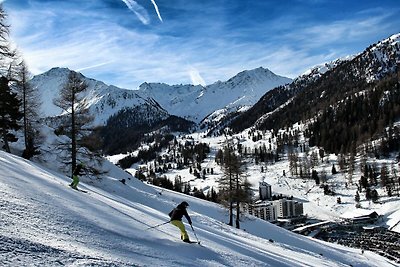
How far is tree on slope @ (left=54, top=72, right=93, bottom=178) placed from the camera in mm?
37656

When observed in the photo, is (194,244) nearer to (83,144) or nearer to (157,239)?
(157,239)

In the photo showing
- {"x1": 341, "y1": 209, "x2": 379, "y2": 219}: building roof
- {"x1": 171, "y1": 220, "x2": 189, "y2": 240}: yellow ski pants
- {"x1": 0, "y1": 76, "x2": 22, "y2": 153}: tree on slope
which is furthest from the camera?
{"x1": 341, "y1": 209, "x2": 379, "y2": 219}: building roof

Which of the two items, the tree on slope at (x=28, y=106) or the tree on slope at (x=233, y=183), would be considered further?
the tree on slope at (x=233, y=183)

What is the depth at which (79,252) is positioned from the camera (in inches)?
481

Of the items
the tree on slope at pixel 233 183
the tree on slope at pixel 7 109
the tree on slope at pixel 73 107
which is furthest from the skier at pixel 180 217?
the tree on slope at pixel 7 109

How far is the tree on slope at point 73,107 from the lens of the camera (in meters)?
37.7

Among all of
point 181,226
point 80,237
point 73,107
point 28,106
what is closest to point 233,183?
point 73,107

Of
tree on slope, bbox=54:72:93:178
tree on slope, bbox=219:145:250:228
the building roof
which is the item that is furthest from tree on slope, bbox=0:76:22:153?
the building roof

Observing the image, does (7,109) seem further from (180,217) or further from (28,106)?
(180,217)

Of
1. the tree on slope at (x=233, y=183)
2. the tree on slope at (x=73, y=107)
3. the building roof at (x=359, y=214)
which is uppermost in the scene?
the tree on slope at (x=73, y=107)

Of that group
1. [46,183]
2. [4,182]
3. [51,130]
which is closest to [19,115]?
[51,130]

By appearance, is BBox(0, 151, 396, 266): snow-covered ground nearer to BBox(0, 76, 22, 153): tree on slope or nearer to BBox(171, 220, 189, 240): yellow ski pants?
BBox(171, 220, 189, 240): yellow ski pants

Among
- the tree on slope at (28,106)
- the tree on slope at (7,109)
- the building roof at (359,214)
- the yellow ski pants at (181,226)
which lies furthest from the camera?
the building roof at (359,214)

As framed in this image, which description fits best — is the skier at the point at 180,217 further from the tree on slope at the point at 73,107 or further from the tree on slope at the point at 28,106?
the tree on slope at the point at 28,106
